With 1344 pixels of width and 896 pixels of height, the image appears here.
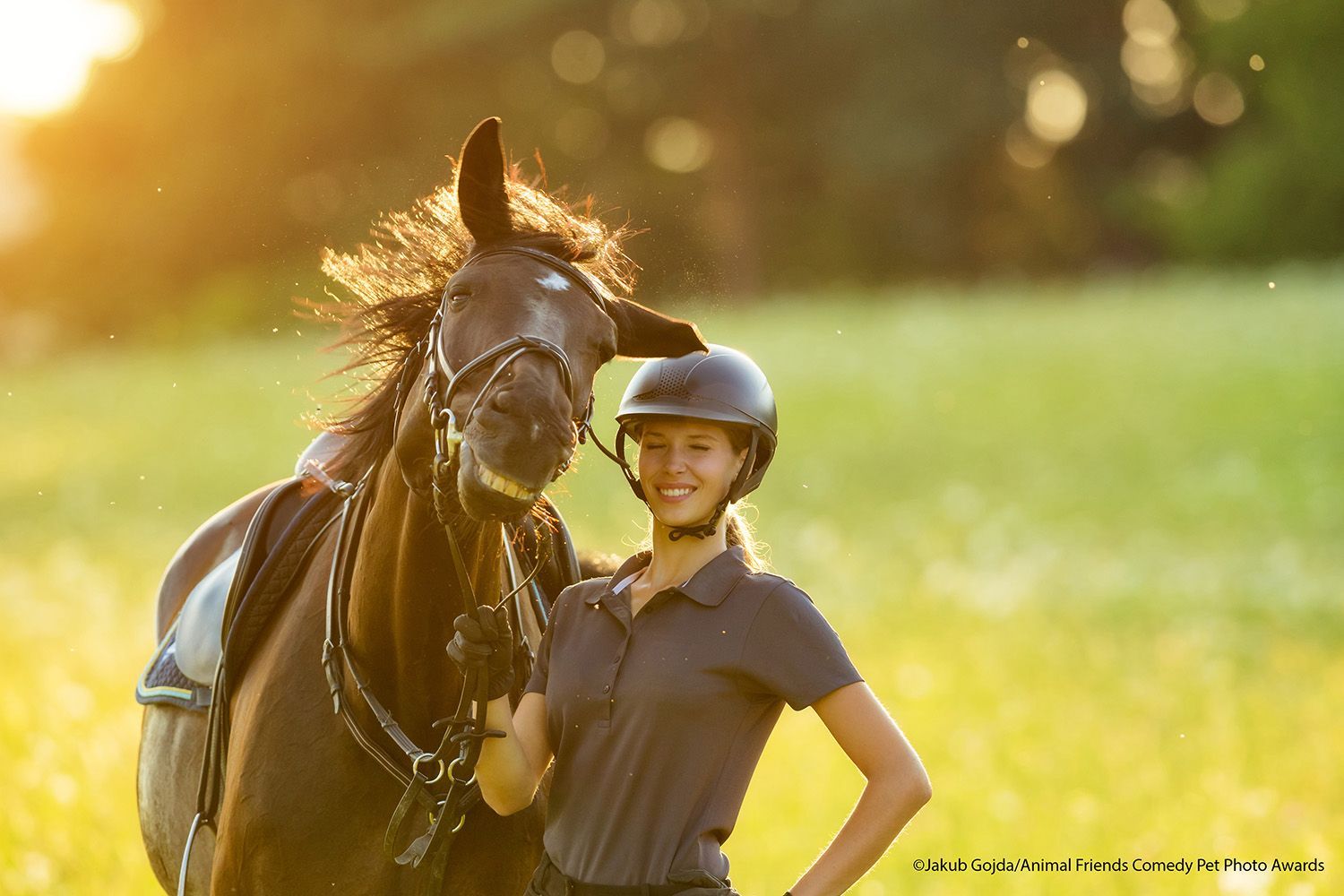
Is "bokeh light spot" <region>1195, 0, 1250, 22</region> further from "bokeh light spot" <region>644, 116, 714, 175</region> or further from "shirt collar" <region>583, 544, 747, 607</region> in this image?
"shirt collar" <region>583, 544, 747, 607</region>

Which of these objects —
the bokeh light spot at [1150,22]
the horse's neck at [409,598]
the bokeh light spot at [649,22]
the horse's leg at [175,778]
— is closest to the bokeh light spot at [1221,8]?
the bokeh light spot at [1150,22]

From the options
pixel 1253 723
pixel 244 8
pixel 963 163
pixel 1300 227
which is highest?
pixel 244 8

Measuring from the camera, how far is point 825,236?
37.4 metres

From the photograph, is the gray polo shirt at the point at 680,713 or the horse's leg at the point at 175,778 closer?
the gray polo shirt at the point at 680,713

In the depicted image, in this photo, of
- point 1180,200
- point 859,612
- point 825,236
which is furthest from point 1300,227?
point 859,612

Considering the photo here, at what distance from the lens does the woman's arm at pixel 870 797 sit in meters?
3.19

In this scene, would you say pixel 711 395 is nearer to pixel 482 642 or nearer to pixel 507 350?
pixel 507 350

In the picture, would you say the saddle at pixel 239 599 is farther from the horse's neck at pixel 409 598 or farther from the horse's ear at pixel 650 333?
the horse's ear at pixel 650 333

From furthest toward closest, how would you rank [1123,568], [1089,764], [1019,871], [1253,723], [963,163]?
[963,163], [1123,568], [1253,723], [1089,764], [1019,871]

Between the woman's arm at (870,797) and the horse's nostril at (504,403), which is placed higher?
the horse's nostril at (504,403)

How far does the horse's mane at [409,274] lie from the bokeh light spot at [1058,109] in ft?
116

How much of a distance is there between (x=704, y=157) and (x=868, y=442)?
1527cm

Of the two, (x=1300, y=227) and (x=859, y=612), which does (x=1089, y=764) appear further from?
(x=1300, y=227)

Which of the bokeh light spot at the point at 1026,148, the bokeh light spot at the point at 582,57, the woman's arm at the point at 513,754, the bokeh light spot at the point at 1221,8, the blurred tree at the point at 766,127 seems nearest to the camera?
the woman's arm at the point at 513,754
